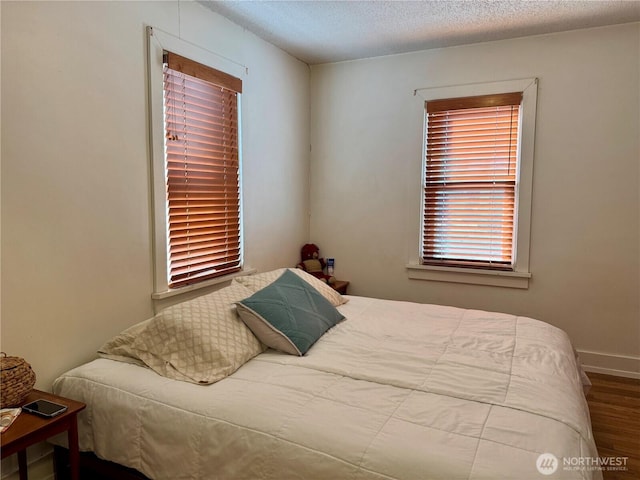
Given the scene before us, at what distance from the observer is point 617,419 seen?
2.65 metres

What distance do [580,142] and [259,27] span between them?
2.54 metres

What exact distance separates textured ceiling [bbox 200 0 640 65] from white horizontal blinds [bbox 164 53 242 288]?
0.52 m

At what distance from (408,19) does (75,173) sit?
→ 93.5 inches

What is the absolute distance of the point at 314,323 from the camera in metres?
2.32

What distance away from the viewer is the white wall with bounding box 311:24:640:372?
10.4 ft

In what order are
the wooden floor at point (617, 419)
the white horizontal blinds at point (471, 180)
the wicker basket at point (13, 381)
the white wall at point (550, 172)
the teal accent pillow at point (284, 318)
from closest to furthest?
the wicker basket at point (13, 381)
the teal accent pillow at point (284, 318)
the wooden floor at point (617, 419)
the white wall at point (550, 172)
the white horizontal blinds at point (471, 180)

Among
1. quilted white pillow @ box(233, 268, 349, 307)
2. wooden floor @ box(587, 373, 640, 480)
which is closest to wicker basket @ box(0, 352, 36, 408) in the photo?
quilted white pillow @ box(233, 268, 349, 307)

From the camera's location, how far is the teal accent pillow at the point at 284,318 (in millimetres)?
→ 2150

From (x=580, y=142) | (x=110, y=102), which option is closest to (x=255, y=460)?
(x=110, y=102)

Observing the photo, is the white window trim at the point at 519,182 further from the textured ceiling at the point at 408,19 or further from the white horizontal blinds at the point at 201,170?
the white horizontal blinds at the point at 201,170

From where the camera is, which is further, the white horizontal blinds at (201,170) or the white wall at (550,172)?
the white wall at (550,172)

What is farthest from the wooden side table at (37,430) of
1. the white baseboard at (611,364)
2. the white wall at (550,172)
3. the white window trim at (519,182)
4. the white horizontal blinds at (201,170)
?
the white baseboard at (611,364)

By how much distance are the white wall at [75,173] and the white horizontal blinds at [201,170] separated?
7.5 inches

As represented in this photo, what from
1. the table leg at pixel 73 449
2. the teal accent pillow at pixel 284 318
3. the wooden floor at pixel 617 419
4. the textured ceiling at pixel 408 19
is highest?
the textured ceiling at pixel 408 19
